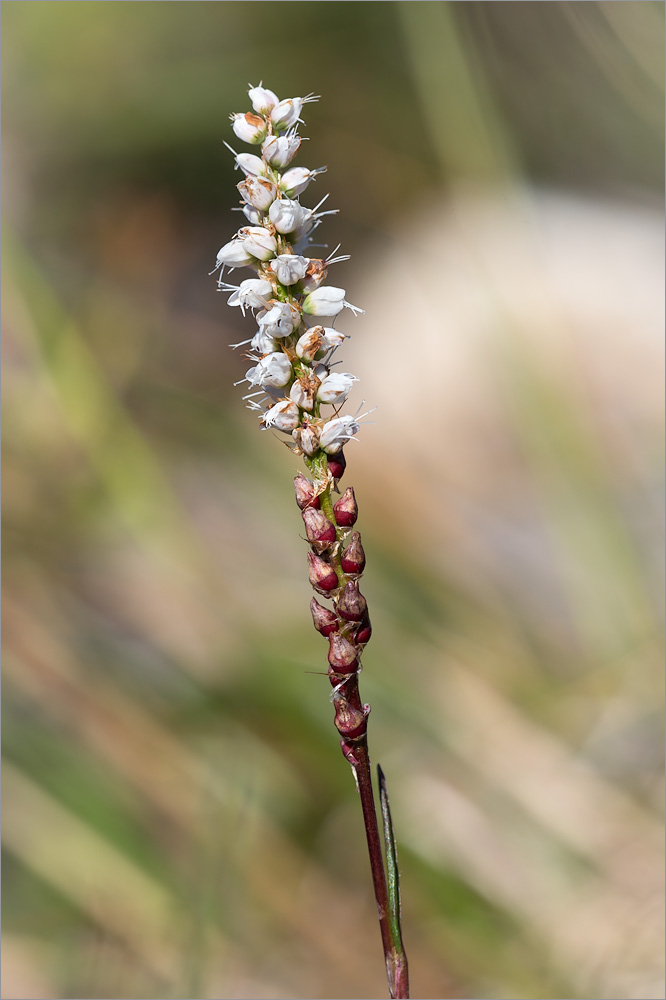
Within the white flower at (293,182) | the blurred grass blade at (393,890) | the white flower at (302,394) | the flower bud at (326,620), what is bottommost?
the blurred grass blade at (393,890)

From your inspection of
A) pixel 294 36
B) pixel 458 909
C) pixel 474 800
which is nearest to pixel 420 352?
pixel 294 36

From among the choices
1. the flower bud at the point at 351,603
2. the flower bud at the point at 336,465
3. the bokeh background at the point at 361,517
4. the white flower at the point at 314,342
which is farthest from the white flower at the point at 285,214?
the bokeh background at the point at 361,517

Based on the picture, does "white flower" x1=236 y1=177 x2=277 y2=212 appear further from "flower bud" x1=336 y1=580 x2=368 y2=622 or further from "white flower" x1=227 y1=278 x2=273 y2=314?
"flower bud" x1=336 y1=580 x2=368 y2=622

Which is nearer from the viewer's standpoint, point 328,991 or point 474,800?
point 328,991

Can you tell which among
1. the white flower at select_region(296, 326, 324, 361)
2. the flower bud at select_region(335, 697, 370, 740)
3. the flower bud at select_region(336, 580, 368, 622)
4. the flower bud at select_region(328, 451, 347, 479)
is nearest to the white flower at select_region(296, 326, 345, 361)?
the white flower at select_region(296, 326, 324, 361)

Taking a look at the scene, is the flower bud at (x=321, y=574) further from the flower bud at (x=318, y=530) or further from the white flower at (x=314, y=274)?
the white flower at (x=314, y=274)

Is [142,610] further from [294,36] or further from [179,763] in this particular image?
[294,36]
